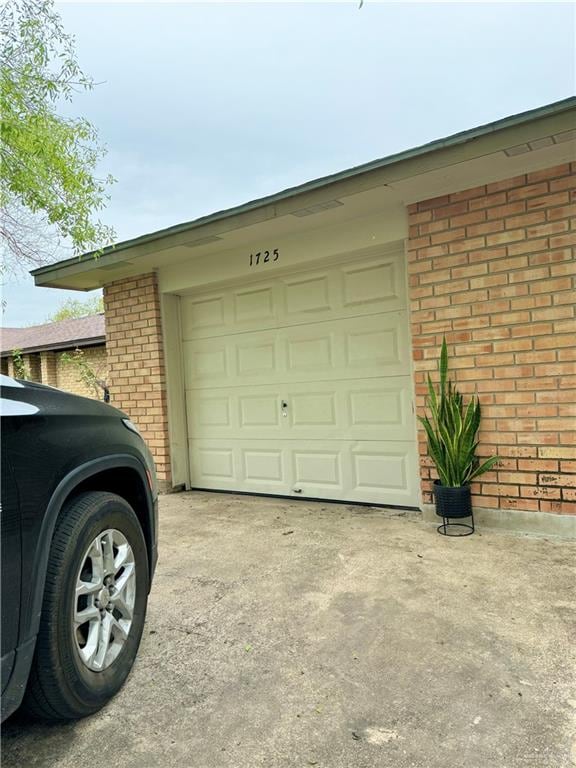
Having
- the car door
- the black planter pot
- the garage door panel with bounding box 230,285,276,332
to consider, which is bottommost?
the black planter pot

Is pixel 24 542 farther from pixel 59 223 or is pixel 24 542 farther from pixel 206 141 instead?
pixel 206 141

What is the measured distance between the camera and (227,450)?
5578mm

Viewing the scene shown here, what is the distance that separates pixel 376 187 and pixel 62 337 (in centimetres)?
1213

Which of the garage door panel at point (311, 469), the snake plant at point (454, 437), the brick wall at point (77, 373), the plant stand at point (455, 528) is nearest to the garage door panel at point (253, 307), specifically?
the garage door panel at point (311, 469)

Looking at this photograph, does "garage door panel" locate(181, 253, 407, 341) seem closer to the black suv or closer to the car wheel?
the black suv

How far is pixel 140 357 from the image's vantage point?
19.1 ft

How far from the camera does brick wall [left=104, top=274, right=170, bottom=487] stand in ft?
18.7

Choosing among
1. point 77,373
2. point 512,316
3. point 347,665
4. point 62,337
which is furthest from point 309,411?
point 62,337

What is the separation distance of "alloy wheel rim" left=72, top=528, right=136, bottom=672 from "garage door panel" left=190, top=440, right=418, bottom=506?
296 cm

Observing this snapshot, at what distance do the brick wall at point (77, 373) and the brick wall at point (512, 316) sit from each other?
8010mm

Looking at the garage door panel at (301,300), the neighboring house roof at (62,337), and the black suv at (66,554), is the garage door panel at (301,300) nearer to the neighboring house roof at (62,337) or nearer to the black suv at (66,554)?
the black suv at (66,554)

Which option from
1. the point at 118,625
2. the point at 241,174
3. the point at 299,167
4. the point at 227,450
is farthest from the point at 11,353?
the point at 118,625

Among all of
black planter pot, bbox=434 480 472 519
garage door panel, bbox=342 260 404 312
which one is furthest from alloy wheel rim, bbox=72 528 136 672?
garage door panel, bbox=342 260 404 312

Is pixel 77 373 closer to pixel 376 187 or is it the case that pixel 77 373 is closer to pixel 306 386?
pixel 306 386
